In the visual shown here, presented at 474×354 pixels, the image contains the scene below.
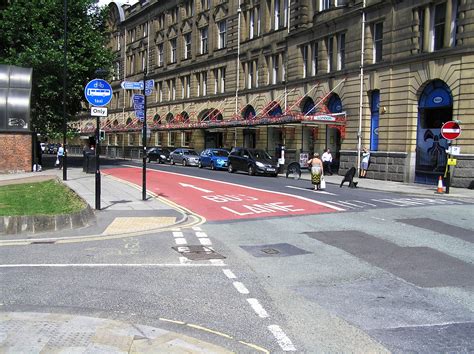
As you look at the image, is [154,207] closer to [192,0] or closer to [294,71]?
[294,71]

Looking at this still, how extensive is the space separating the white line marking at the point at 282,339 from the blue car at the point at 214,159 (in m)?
32.3

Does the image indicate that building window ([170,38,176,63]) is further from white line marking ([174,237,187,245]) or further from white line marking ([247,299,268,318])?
white line marking ([247,299,268,318])

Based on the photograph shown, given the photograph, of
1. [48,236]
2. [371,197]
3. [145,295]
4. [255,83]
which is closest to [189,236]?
[48,236]

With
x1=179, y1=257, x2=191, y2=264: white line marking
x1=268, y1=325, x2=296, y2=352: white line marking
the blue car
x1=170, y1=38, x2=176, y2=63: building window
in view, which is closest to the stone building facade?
x1=170, y1=38, x2=176, y2=63: building window

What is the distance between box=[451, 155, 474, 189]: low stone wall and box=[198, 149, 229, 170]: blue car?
16931 millimetres

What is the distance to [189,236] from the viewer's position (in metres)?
10.9

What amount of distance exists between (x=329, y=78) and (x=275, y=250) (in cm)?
2691

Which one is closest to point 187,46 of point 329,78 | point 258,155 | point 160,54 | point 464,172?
point 160,54

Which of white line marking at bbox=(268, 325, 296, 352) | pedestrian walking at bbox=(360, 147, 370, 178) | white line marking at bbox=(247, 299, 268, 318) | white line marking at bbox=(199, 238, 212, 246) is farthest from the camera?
pedestrian walking at bbox=(360, 147, 370, 178)

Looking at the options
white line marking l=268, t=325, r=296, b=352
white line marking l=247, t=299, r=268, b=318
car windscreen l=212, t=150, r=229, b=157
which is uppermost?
car windscreen l=212, t=150, r=229, b=157

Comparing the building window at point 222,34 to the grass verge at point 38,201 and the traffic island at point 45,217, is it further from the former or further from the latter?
the traffic island at point 45,217

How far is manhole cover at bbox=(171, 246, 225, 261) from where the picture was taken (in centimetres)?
882

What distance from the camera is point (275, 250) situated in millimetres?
9547

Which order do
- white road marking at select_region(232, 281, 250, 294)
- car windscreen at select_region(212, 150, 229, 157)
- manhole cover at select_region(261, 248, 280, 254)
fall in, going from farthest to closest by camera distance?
1. car windscreen at select_region(212, 150, 229, 157)
2. manhole cover at select_region(261, 248, 280, 254)
3. white road marking at select_region(232, 281, 250, 294)
